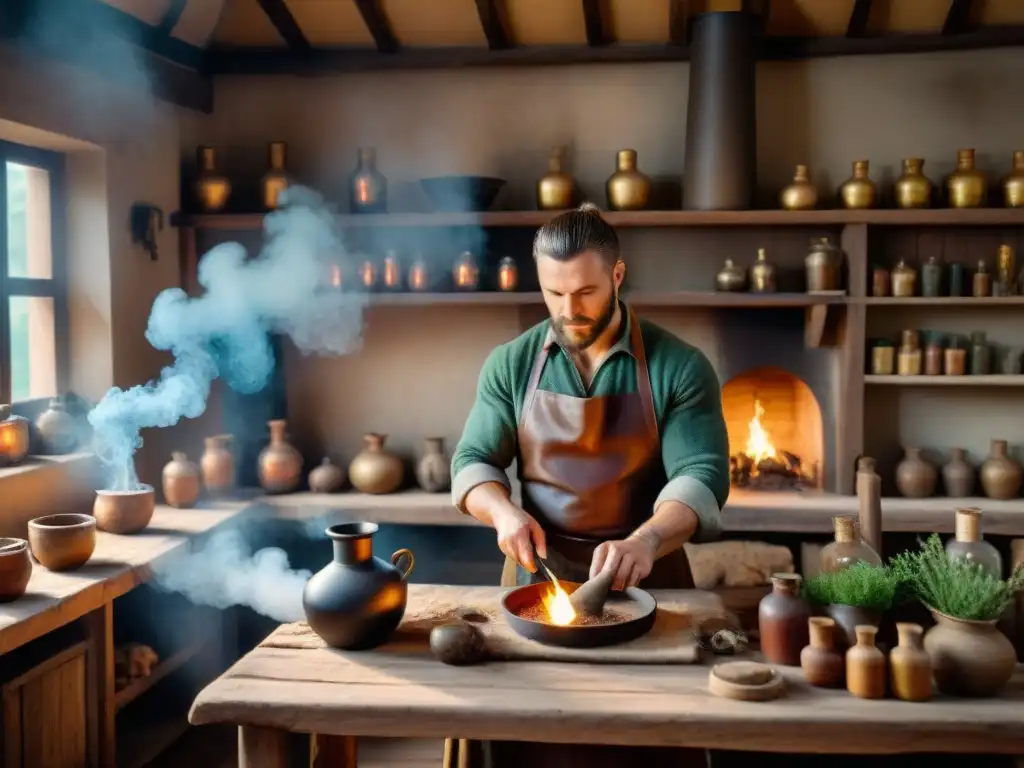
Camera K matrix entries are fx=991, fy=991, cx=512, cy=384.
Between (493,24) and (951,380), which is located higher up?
(493,24)

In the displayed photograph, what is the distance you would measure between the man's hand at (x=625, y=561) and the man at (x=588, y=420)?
252 millimetres

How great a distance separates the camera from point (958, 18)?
16.6 feet

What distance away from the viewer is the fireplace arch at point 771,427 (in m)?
5.41

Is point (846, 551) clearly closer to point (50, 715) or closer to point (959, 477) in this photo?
point (50, 715)

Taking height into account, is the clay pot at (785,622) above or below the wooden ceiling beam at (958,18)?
below

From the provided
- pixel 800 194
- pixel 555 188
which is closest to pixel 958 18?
pixel 800 194

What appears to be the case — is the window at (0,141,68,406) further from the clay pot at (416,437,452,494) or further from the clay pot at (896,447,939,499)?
the clay pot at (896,447,939,499)

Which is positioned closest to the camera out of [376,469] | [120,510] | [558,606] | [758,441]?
[558,606]

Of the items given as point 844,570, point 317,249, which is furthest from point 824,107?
point 844,570

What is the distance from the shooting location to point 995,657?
209 cm

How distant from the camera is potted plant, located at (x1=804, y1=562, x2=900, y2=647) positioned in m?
2.21

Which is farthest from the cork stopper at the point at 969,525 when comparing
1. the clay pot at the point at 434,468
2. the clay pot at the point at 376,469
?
the clay pot at the point at 376,469

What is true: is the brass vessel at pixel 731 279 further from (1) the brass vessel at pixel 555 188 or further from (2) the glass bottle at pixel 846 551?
(2) the glass bottle at pixel 846 551

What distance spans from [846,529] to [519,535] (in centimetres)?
82
